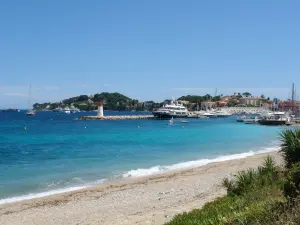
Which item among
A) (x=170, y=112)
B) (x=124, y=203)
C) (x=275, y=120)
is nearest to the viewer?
(x=124, y=203)

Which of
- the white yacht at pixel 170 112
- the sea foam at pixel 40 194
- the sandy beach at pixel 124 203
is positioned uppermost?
the white yacht at pixel 170 112

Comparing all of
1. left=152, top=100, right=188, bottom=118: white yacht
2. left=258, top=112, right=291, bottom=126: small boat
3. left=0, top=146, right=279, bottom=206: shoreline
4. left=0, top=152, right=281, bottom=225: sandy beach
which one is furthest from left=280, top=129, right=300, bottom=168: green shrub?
left=152, top=100, right=188, bottom=118: white yacht

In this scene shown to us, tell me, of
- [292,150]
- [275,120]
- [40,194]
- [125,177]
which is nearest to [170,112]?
[275,120]

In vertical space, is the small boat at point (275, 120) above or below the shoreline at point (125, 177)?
above

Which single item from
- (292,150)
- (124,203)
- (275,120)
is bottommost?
(124,203)

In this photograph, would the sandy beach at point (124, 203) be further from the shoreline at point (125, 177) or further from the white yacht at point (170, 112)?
the white yacht at point (170, 112)

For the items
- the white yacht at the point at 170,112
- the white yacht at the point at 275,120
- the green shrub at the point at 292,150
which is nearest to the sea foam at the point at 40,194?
the green shrub at the point at 292,150

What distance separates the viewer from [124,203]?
14758 millimetres

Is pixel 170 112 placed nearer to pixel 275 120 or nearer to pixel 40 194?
pixel 275 120

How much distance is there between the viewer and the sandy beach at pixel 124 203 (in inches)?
477

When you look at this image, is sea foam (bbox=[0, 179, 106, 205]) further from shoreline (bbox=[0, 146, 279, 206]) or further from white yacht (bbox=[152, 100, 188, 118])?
white yacht (bbox=[152, 100, 188, 118])

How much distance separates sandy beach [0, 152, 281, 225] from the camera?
12105 millimetres

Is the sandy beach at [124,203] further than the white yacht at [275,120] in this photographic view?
No

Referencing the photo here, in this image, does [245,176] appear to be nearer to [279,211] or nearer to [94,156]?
[279,211]
